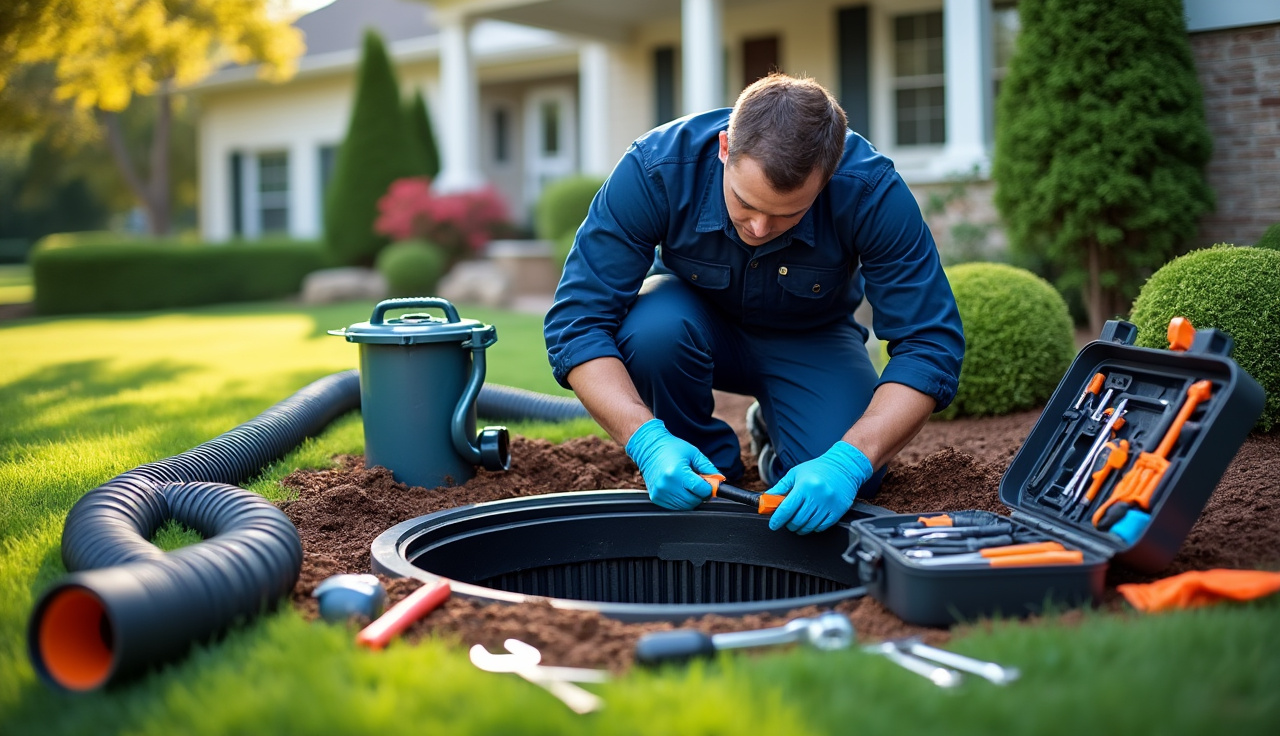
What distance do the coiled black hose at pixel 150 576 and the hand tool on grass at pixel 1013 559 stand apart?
A: 121cm

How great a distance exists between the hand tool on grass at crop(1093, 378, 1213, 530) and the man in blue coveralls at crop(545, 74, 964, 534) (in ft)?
1.84

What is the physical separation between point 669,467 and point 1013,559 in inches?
31.9

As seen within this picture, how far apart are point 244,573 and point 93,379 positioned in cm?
444

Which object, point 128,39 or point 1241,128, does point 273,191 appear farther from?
point 1241,128

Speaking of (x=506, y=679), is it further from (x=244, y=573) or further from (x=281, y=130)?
(x=281, y=130)

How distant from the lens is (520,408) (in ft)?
13.6

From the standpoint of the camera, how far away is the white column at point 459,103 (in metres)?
11.9

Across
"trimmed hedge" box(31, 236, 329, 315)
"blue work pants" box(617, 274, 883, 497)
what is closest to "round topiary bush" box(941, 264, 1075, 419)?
"blue work pants" box(617, 274, 883, 497)

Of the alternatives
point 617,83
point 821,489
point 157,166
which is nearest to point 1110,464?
point 821,489

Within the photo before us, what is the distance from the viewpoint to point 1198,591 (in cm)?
182

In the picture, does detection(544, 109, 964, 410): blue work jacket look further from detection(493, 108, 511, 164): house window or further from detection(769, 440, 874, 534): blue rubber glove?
detection(493, 108, 511, 164): house window

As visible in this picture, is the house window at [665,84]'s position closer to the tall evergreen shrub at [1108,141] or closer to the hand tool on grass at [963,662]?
the tall evergreen shrub at [1108,141]

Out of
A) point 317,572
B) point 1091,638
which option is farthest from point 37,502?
point 1091,638

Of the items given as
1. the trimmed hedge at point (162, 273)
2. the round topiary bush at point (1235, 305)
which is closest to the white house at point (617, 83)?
the round topiary bush at point (1235, 305)
